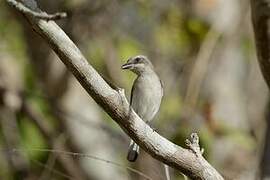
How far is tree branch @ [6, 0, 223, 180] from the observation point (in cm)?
243

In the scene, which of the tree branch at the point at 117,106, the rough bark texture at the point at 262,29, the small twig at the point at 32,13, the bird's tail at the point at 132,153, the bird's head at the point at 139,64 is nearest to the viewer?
the small twig at the point at 32,13

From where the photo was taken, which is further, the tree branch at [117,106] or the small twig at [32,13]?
the tree branch at [117,106]

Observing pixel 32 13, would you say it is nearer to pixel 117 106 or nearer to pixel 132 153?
pixel 117 106

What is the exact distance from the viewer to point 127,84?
653 centimetres

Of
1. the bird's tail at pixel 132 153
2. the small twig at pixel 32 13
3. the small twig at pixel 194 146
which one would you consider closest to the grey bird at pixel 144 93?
the bird's tail at pixel 132 153

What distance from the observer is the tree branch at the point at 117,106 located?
2.43 meters

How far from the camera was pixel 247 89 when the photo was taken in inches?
256

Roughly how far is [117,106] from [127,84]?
396 centimetres

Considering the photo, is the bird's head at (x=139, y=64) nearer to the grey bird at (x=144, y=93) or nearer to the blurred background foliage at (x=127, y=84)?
the grey bird at (x=144, y=93)

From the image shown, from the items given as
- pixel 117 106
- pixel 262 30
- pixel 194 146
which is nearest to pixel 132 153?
pixel 262 30

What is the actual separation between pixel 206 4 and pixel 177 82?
2.43ft

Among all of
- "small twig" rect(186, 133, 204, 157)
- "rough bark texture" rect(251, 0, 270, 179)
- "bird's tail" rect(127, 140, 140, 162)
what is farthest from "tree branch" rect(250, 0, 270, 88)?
"small twig" rect(186, 133, 204, 157)

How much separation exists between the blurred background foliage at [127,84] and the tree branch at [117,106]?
2.68m

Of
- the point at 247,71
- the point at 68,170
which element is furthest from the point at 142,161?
the point at 247,71
